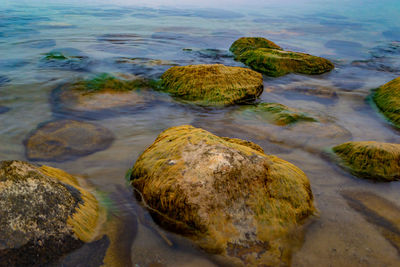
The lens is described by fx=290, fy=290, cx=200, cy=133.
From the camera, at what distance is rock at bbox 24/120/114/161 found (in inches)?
148

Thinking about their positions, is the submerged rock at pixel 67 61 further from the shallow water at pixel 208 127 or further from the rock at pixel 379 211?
the rock at pixel 379 211

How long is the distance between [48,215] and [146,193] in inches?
35.6

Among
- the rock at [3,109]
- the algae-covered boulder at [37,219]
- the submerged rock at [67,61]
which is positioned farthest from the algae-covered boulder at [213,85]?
the algae-covered boulder at [37,219]

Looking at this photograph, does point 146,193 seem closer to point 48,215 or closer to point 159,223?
point 159,223

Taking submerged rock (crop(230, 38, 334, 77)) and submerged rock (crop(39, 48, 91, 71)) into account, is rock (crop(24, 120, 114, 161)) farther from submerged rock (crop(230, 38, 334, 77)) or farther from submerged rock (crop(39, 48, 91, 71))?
submerged rock (crop(230, 38, 334, 77))

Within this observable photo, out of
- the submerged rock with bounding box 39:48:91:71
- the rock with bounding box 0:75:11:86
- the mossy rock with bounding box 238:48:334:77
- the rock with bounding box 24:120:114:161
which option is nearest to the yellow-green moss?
the rock with bounding box 24:120:114:161

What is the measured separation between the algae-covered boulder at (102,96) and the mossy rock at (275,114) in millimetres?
2086

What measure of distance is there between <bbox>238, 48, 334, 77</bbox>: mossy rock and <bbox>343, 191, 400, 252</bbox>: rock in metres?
5.82

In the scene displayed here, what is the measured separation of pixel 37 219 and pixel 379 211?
3081 millimetres

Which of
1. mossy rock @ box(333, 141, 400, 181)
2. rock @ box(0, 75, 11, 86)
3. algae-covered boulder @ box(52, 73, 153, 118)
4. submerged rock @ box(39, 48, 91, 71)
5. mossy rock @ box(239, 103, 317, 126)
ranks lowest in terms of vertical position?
rock @ box(0, 75, 11, 86)

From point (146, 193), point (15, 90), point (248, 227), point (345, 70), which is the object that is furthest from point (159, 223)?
point (345, 70)

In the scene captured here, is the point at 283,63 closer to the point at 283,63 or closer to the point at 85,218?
the point at 283,63

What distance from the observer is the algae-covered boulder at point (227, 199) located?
91.8 inches

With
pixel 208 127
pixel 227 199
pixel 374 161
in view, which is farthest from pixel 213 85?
pixel 227 199
